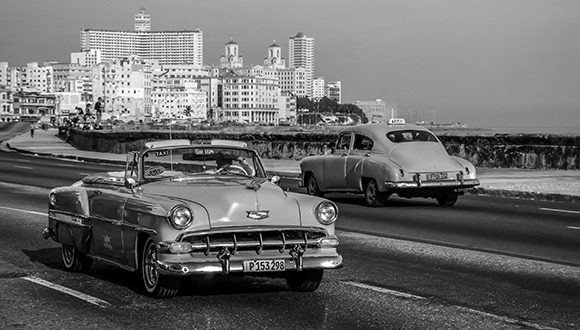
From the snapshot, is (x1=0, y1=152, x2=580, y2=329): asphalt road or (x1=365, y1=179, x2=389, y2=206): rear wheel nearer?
Answer: (x1=0, y1=152, x2=580, y2=329): asphalt road

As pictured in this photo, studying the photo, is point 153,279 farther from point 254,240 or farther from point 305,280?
point 305,280

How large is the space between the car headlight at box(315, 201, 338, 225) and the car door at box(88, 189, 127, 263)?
1.92m

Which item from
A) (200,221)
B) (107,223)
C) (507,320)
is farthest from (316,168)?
(507,320)

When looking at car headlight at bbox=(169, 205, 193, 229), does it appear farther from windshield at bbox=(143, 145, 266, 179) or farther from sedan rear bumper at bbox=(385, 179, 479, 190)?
sedan rear bumper at bbox=(385, 179, 479, 190)

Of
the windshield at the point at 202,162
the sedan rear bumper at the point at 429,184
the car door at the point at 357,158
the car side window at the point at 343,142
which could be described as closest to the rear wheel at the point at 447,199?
the sedan rear bumper at the point at 429,184

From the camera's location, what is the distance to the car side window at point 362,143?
2156cm

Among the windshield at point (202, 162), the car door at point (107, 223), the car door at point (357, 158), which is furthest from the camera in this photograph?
the car door at point (357, 158)

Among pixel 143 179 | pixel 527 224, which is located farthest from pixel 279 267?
pixel 527 224

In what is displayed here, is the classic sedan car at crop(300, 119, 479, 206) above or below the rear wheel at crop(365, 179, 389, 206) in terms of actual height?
above

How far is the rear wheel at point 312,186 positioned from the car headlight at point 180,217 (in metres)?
13.4

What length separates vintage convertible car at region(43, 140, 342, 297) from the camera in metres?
9.48

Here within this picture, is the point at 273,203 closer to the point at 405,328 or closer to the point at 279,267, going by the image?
the point at 279,267

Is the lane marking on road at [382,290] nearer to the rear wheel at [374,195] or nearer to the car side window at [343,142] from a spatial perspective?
the rear wheel at [374,195]

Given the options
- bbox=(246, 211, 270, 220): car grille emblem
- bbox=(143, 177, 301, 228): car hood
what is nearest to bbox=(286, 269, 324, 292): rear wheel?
bbox=(143, 177, 301, 228): car hood
